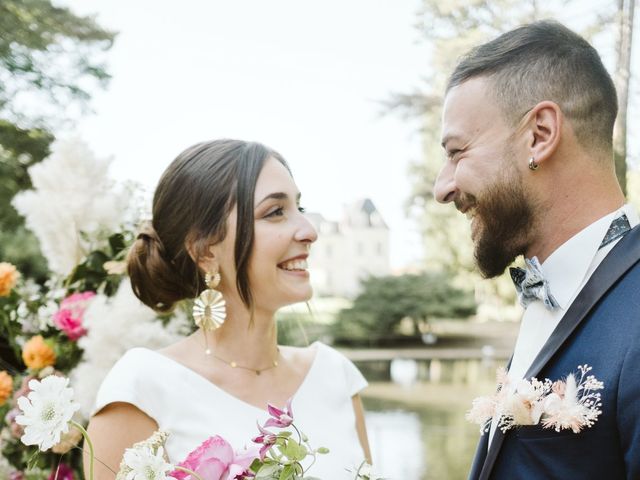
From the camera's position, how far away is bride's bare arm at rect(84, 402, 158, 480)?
75.2 inches

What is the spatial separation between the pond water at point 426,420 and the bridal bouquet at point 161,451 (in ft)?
14.2

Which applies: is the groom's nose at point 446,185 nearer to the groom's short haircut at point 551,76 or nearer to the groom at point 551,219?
the groom at point 551,219

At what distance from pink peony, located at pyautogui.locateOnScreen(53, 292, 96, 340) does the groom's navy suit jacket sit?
1.85 metres

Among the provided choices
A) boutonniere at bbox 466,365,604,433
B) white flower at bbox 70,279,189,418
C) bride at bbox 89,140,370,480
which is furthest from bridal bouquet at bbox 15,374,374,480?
white flower at bbox 70,279,189,418

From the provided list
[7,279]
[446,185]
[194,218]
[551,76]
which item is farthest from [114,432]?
[551,76]

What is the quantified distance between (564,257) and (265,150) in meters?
1.14

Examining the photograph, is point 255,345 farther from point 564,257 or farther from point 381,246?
point 381,246

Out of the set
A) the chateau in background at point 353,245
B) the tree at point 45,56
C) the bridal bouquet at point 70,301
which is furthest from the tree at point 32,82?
the chateau in background at point 353,245

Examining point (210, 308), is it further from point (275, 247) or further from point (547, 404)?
point (547, 404)

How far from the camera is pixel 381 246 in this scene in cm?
3950

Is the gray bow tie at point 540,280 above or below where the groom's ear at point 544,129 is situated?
below

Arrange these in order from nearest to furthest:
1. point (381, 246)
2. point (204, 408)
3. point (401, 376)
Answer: point (204, 408) < point (401, 376) < point (381, 246)

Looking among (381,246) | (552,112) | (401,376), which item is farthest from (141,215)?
(381,246)

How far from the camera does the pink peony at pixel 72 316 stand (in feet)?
9.07
